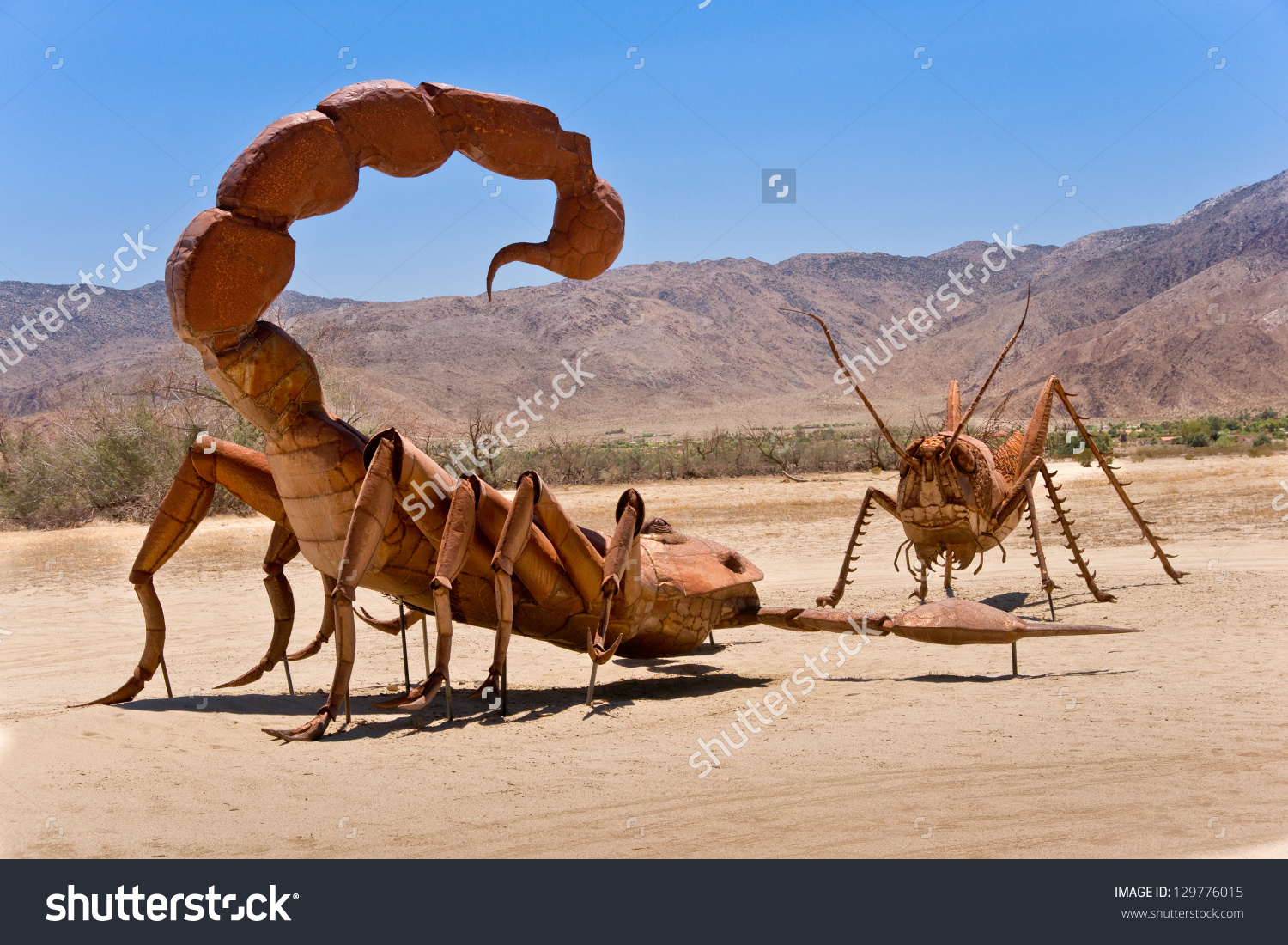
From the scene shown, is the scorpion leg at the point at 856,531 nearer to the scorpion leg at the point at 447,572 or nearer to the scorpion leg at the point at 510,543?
the scorpion leg at the point at 510,543

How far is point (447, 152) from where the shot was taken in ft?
19.0

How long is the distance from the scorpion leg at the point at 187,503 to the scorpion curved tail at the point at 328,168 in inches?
38.3

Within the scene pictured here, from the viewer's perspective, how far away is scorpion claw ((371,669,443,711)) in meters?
5.68

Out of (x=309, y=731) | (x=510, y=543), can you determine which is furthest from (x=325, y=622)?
(x=510, y=543)

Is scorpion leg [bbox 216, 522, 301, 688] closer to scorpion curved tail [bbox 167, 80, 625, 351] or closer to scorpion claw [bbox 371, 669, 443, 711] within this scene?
scorpion claw [bbox 371, 669, 443, 711]

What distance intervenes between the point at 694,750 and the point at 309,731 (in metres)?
2.13

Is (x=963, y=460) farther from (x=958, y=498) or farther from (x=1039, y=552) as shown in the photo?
(x=1039, y=552)

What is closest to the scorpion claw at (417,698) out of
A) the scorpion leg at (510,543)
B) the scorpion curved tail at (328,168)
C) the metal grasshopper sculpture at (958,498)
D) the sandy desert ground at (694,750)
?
the sandy desert ground at (694,750)

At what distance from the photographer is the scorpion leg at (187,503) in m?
6.29

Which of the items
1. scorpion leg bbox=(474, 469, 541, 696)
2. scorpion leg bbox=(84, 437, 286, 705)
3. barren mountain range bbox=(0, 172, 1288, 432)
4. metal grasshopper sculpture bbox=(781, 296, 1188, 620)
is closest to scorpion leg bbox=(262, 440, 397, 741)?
scorpion leg bbox=(474, 469, 541, 696)

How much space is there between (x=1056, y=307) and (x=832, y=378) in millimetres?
22598

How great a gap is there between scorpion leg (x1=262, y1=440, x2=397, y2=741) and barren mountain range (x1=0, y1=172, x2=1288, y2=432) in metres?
57.9
